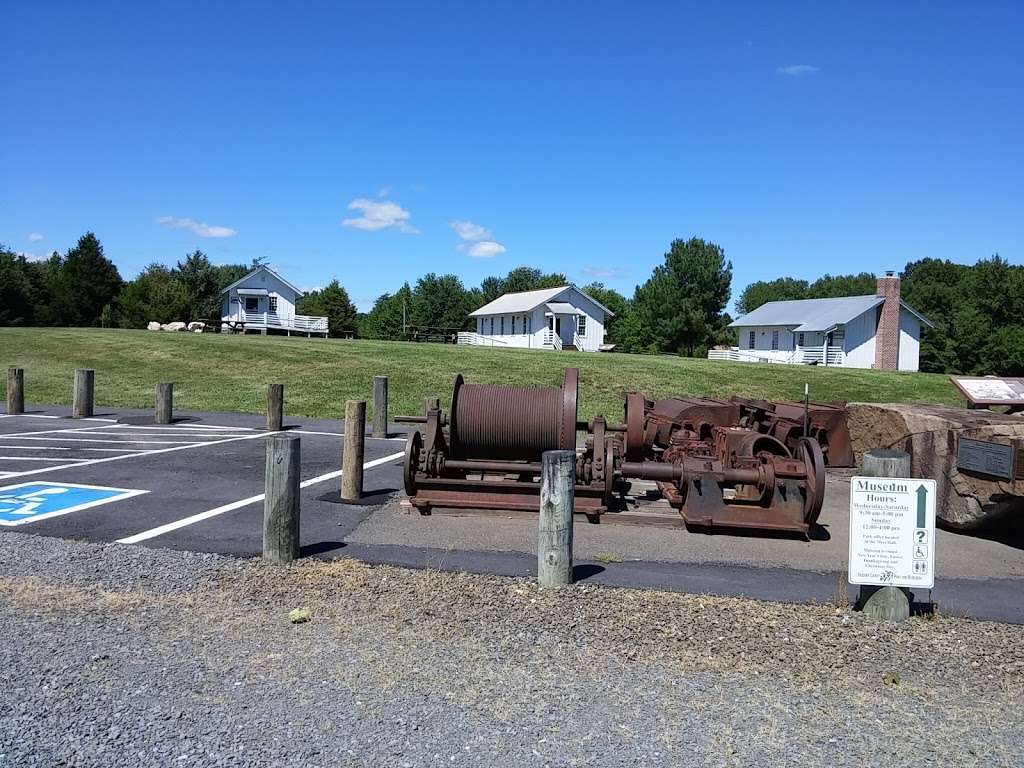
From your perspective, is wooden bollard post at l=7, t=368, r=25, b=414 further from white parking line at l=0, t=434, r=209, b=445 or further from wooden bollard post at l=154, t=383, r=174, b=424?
white parking line at l=0, t=434, r=209, b=445

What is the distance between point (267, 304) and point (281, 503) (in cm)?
5783

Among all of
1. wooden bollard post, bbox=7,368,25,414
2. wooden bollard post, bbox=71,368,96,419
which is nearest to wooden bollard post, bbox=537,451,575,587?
wooden bollard post, bbox=71,368,96,419

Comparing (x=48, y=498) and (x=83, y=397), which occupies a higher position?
(x=83, y=397)

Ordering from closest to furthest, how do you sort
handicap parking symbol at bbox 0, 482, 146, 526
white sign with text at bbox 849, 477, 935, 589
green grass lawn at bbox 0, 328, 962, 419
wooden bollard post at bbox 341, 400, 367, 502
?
white sign with text at bbox 849, 477, 935, 589, handicap parking symbol at bbox 0, 482, 146, 526, wooden bollard post at bbox 341, 400, 367, 502, green grass lawn at bbox 0, 328, 962, 419

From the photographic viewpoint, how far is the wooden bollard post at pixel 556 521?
607 cm

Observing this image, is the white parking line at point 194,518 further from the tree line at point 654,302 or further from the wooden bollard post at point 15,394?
the tree line at point 654,302

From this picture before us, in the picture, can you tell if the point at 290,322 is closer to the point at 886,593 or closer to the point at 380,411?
the point at 380,411

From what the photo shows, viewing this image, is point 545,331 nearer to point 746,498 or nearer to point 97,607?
point 746,498

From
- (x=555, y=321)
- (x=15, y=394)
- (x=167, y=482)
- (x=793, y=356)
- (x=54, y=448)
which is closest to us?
(x=167, y=482)

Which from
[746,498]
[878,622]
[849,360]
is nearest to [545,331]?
[849,360]

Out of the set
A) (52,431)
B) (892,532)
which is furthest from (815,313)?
(892,532)

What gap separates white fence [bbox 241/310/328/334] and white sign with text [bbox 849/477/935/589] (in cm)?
5466

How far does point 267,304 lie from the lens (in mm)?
61531

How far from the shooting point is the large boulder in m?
7.63
